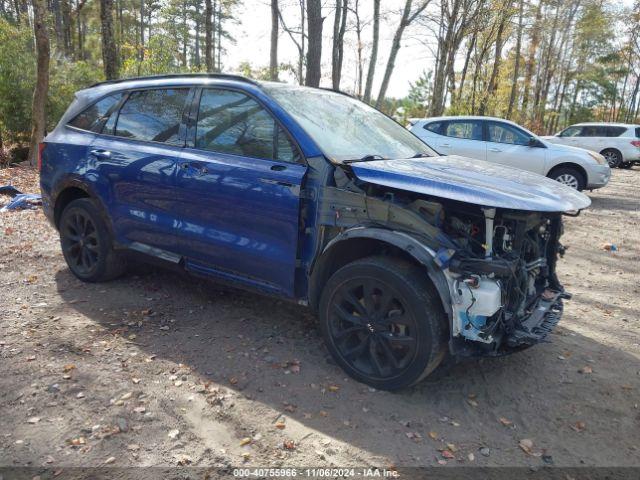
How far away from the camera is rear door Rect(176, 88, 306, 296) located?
11.5ft

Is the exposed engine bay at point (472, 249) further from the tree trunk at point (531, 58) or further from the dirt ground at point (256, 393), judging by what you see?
the tree trunk at point (531, 58)

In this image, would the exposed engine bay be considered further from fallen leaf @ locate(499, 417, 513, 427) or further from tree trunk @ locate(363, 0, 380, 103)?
tree trunk @ locate(363, 0, 380, 103)

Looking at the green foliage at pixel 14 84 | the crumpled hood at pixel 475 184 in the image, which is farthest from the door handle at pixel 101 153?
the green foliage at pixel 14 84

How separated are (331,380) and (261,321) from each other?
1082mm

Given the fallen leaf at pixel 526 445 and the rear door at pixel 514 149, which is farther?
the rear door at pixel 514 149

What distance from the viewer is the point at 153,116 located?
14.4ft

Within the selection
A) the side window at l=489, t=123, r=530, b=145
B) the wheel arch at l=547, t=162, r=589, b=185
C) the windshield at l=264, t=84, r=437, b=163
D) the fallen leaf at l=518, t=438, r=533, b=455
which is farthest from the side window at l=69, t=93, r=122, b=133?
the wheel arch at l=547, t=162, r=589, b=185

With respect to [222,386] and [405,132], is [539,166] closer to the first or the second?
[405,132]

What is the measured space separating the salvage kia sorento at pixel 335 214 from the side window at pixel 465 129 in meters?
7.23

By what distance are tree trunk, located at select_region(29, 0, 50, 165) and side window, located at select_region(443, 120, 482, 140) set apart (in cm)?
900

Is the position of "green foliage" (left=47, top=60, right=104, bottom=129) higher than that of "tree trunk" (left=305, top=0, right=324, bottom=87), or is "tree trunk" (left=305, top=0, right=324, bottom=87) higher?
"tree trunk" (left=305, top=0, right=324, bottom=87)

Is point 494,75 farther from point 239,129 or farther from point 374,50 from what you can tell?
point 239,129

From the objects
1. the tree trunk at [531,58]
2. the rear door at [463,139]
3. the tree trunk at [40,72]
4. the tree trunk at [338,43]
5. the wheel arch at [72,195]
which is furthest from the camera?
the tree trunk at [531,58]

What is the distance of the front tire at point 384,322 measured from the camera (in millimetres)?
3012
